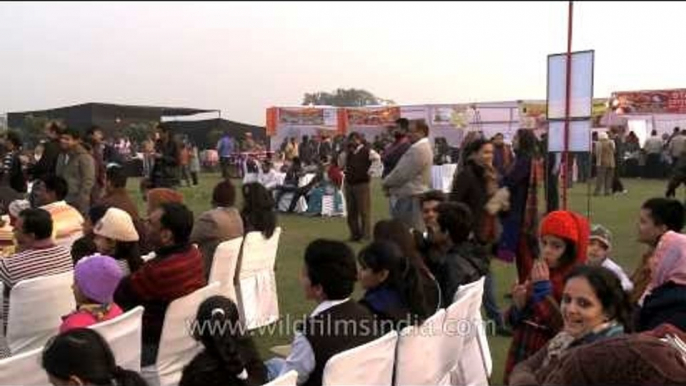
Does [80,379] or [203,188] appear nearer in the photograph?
[80,379]

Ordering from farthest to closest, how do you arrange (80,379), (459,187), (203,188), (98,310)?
(203,188) → (459,187) → (98,310) → (80,379)

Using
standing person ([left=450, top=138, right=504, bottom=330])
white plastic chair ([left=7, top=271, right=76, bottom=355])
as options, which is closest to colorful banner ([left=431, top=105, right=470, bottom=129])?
standing person ([left=450, top=138, right=504, bottom=330])

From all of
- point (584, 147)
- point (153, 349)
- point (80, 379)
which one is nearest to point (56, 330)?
point (153, 349)

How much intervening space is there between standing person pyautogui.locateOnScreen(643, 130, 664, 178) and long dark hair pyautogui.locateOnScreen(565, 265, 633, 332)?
72.8 feet

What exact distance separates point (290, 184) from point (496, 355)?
981cm

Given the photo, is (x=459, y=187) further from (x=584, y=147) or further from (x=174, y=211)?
(x=174, y=211)

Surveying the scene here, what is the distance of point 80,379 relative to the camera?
90.5 inches

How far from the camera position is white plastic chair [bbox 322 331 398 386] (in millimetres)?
2477

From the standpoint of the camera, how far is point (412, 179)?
8148 mm

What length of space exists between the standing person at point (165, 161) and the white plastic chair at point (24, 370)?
1161cm

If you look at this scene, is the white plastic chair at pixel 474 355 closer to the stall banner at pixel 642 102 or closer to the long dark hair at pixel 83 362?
the long dark hair at pixel 83 362

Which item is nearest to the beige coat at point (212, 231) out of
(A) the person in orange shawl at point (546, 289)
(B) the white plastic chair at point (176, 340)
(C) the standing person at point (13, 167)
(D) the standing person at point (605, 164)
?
(B) the white plastic chair at point (176, 340)

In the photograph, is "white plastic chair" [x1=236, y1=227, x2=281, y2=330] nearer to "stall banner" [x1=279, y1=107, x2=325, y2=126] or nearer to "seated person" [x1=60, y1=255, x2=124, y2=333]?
"seated person" [x1=60, y1=255, x2=124, y2=333]

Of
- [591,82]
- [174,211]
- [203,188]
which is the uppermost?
[591,82]
